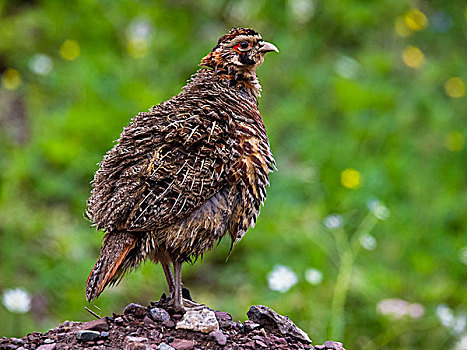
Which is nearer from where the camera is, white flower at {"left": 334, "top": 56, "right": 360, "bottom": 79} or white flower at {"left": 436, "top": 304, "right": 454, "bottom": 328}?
white flower at {"left": 436, "top": 304, "right": 454, "bottom": 328}

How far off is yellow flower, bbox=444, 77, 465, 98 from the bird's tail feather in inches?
259

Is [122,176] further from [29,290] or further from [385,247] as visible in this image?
[385,247]

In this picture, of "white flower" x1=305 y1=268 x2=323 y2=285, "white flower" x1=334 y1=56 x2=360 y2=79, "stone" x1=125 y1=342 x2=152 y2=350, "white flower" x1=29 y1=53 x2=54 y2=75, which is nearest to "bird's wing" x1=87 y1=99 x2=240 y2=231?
"stone" x1=125 y1=342 x2=152 y2=350

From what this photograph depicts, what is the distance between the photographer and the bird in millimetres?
3383

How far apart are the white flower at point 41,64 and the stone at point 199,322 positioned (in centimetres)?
562

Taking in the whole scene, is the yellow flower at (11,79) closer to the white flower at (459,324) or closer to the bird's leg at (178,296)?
the bird's leg at (178,296)

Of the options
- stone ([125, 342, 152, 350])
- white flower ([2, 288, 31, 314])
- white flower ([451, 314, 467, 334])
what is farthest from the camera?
white flower ([451, 314, 467, 334])

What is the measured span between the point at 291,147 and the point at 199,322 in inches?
192

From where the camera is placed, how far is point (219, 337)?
322 cm

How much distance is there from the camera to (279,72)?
28.9ft

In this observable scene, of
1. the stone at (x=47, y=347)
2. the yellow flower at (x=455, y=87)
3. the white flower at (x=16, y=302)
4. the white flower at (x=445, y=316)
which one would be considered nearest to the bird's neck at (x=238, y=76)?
the stone at (x=47, y=347)

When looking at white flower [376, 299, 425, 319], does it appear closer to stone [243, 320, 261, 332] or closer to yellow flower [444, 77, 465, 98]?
stone [243, 320, 261, 332]

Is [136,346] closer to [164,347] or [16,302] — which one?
[164,347]

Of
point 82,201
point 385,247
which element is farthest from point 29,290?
point 385,247
